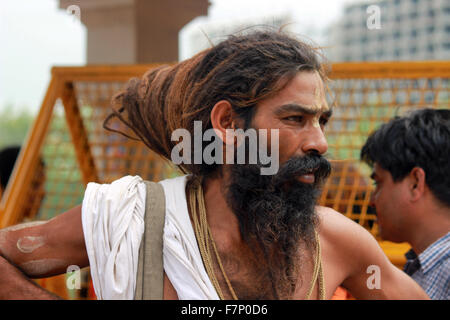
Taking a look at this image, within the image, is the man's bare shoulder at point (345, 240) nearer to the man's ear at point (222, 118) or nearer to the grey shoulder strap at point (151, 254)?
the man's ear at point (222, 118)

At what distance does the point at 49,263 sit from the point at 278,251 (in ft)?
2.24

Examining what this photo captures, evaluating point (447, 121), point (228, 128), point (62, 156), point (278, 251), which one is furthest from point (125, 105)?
point (447, 121)

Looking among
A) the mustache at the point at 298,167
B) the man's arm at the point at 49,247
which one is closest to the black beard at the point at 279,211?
the mustache at the point at 298,167

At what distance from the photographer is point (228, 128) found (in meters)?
1.71

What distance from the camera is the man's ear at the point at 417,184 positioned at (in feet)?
7.34

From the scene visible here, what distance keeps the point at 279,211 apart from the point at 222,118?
1.13ft

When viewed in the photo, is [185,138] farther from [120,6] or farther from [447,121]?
[120,6]

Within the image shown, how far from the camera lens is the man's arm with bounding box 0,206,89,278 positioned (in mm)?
1557

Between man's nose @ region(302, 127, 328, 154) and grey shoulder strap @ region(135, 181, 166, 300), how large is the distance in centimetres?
46

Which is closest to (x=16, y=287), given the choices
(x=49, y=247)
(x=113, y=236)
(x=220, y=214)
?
(x=49, y=247)

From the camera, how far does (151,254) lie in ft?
4.94

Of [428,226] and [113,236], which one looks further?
[428,226]

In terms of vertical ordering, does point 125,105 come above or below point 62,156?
above

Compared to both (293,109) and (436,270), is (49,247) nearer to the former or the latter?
(293,109)
